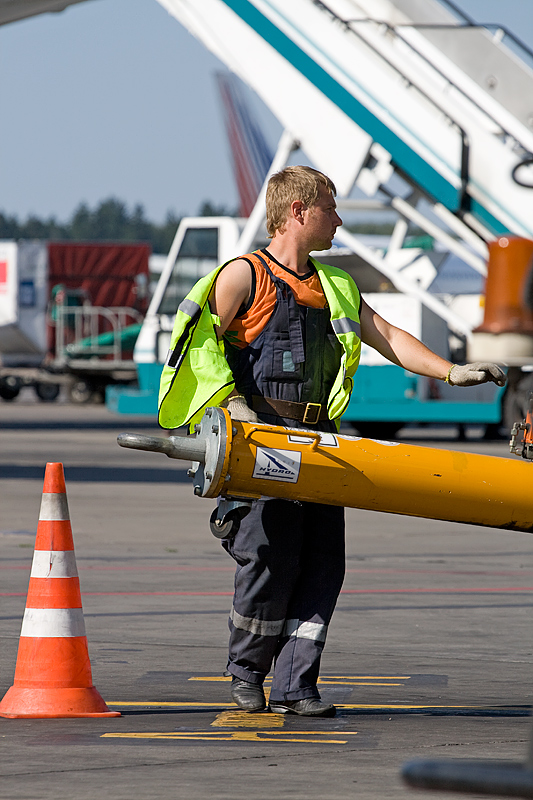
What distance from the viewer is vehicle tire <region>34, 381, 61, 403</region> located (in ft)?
126

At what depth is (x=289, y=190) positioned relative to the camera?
17.1ft

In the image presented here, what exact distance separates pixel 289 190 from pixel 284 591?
1474 mm

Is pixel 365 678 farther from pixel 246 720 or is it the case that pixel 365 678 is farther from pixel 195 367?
pixel 195 367

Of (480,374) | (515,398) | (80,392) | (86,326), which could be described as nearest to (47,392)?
(80,392)

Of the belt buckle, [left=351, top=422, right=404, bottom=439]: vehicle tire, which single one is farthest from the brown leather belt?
[left=351, top=422, right=404, bottom=439]: vehicle tire

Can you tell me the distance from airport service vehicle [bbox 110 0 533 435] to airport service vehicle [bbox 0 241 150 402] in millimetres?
14498

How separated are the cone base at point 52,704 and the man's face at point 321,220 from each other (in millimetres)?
1825

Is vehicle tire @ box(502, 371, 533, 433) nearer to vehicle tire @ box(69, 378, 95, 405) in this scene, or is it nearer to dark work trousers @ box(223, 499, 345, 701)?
dark work trousers @ box(223, 499, 345, 701)

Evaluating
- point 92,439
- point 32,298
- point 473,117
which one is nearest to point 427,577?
point 473,117

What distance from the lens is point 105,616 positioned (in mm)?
7102

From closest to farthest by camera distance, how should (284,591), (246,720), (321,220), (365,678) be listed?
(246,720) → (284,591) → (321,220) → (365,678)

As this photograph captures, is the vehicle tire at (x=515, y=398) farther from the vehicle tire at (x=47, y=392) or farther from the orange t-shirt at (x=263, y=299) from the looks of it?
the vehicle tire at (x=47, y=392)

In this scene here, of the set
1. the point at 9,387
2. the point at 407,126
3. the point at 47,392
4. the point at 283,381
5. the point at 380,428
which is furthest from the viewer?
the point at 47,392

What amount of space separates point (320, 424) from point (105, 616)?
2446 millimetres
